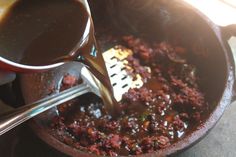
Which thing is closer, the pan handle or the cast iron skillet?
the pan handle

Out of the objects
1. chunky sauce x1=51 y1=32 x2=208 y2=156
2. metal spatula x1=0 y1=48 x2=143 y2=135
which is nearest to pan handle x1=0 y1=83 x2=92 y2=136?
metal spatula x1=0 y1=48 x2=143 y2=135

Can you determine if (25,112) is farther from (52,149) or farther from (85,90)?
(85,90)

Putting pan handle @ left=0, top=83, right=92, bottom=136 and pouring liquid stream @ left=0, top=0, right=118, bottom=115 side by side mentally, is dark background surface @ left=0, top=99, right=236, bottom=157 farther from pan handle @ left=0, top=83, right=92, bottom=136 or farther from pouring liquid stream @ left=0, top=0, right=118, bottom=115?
pouring liquid stream @ left=0, top=0, right=118, bottom=115

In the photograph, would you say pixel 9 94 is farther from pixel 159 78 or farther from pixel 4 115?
pixel 159 78

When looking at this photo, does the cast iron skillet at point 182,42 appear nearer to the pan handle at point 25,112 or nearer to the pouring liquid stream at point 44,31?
the pan handle at point 25,112

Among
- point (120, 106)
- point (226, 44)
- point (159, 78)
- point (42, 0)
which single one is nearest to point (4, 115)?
point (42, 0)

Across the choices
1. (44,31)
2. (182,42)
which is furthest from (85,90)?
(182,42)
